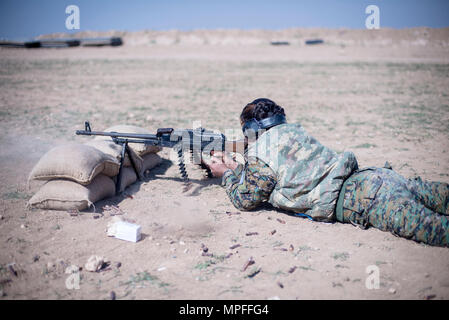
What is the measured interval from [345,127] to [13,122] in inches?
310

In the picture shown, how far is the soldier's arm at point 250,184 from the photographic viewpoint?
364 centimetres

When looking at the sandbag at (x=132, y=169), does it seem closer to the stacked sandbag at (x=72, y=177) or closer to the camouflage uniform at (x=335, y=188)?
the stacked sandbag at (x=72, y=177)

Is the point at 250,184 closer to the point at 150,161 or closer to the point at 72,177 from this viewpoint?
the point at 72,177

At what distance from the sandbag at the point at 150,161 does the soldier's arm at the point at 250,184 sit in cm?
171

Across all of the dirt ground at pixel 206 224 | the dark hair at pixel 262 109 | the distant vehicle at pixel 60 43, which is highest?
the distant vehicle at pixel 60 43

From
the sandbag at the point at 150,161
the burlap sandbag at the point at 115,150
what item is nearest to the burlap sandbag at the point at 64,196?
the burlap sandbag at the point at 115,150

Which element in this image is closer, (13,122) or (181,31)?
(13,122)

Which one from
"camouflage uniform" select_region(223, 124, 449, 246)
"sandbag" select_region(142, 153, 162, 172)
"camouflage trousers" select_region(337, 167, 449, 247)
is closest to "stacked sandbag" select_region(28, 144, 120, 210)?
"sandbag" select_region(142, 153, 162, 172)

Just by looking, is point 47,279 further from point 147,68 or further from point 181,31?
point 181,31

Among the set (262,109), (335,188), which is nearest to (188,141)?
(262,109)

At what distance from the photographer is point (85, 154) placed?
4.19 metres

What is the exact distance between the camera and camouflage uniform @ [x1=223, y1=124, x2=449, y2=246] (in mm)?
3305

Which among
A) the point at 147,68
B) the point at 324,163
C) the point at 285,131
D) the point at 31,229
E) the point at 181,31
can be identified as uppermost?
the point at 181,31
